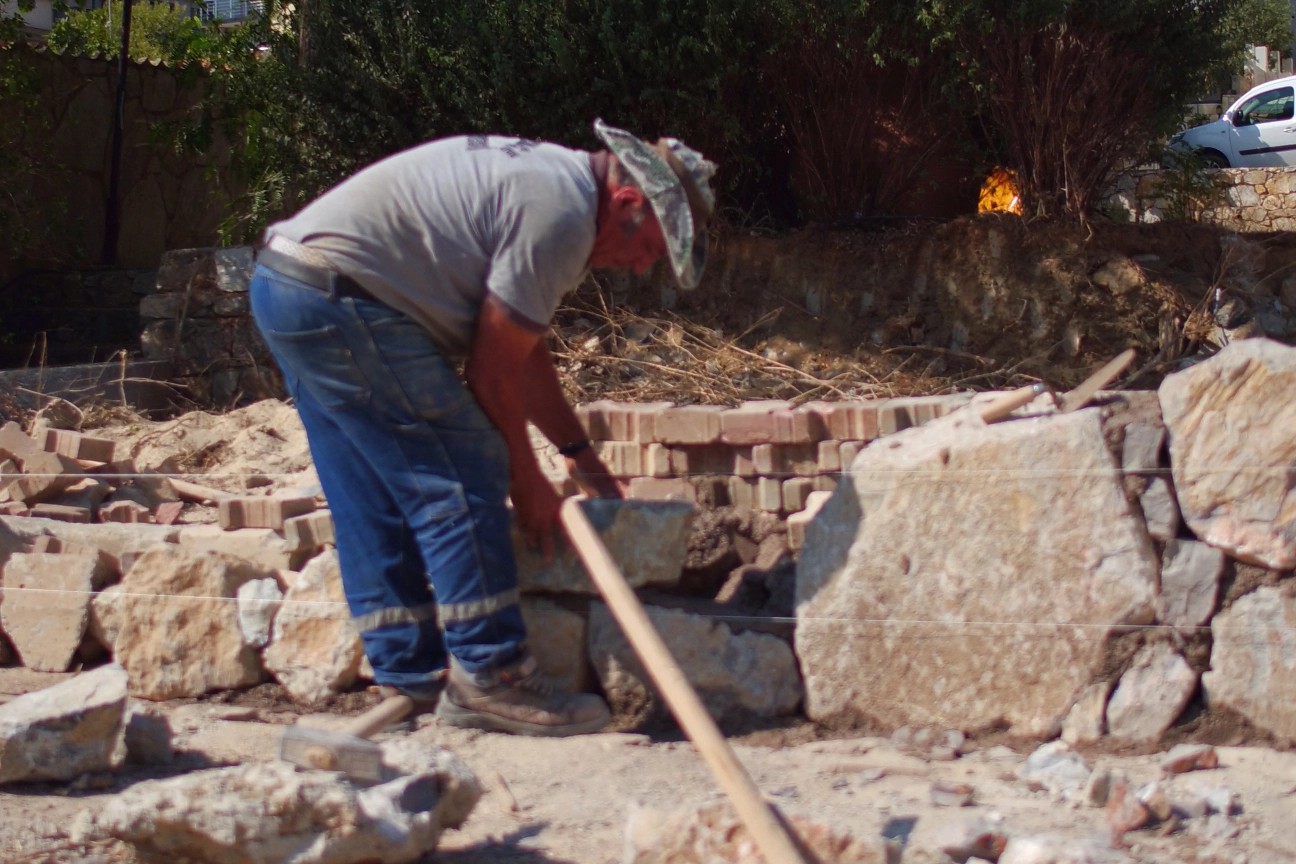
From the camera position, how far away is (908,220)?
698 cm

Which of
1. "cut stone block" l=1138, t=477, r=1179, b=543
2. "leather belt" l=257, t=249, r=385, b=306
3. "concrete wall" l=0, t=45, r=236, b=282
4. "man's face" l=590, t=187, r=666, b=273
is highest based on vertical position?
"concrete wall" l=0, t=45, r=236, b=282

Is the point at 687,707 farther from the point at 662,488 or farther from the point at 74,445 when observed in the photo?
the point at 74,445

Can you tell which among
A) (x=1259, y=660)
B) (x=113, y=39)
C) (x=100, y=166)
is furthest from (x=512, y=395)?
(x=113, y=39)

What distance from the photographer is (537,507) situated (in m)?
3.13

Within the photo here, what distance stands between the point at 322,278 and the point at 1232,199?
809cm

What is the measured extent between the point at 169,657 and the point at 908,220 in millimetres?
4855

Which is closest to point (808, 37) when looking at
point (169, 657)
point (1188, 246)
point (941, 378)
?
point (941, 378)

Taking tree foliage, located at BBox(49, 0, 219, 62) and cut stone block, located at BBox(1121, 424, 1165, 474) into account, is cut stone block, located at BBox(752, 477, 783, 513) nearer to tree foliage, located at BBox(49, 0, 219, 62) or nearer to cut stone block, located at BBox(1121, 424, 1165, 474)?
cut stone block, located at BBox(1121, 424, 1165, 474)

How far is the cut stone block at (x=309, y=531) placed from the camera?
361cm

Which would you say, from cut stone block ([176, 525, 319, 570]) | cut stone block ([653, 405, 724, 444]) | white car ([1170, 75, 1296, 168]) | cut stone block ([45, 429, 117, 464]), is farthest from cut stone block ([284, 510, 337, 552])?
white car ([1170, 75, 1296, 168])

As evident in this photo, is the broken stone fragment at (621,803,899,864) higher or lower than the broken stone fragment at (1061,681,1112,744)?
higher

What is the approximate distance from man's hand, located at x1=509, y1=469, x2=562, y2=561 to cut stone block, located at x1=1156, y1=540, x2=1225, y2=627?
4.93ft

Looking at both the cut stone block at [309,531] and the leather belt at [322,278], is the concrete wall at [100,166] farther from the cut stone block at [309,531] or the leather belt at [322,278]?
the leather belt at [322,278]

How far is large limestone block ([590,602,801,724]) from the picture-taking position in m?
3.20
